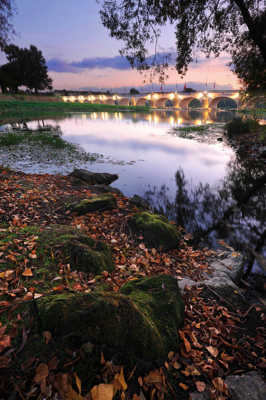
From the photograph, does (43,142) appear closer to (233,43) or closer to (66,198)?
(66,198)

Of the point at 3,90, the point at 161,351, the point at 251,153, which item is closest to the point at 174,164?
the point at 251,153

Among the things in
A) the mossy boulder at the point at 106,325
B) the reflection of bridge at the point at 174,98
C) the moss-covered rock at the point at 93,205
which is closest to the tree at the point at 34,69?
the reflection of bridge at the point at 174,98

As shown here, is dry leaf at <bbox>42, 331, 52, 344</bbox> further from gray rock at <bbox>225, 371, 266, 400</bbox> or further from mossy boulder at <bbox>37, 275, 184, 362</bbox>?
gray rock at <bbox>225, 371, 266, 400</bbox>

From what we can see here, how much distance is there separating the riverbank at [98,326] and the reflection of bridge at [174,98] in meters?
97.8

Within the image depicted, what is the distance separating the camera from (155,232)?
612cm

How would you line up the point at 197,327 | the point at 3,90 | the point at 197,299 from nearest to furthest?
the point at 197,327
the point at 197,299
the point at 3,90

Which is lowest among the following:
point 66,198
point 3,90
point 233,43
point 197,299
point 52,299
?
point 197,299

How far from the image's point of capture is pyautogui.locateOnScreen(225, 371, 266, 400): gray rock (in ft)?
7.27

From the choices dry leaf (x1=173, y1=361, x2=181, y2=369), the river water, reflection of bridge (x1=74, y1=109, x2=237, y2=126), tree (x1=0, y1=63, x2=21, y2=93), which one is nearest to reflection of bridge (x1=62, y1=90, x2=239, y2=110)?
reflection of bridge (x1=74, y1=109, x2=237, y2=126)

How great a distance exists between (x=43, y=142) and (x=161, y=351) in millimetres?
22302

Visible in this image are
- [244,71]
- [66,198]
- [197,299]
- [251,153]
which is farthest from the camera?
[251,153]

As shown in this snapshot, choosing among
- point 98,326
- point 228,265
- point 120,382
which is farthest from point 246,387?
point 228,265

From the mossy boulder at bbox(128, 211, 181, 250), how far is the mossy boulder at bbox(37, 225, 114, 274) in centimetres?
180

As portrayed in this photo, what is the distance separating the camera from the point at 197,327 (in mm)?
3117
